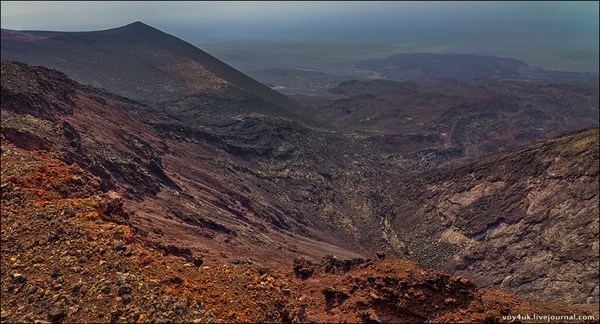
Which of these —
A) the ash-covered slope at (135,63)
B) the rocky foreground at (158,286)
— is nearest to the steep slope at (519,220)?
the rocky foreground at (158,286)

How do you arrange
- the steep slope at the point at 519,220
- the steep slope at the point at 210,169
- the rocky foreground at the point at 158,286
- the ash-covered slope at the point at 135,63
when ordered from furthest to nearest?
1. the ash-covered slope at the point at 135,63
2. the steep slope at the point at 519,220
3. the steep slope at the point at 210,169
4. the rocky foreground at the point at 158,286

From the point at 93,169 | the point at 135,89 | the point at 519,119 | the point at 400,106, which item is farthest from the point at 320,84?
the point at 93,169

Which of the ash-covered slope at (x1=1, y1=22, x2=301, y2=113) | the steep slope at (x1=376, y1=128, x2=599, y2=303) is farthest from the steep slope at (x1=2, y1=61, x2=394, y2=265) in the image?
the ash-covered slope at (x1=1, y1=22, x2=301, y2=113)

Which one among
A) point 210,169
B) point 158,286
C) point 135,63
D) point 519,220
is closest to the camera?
point 158,286

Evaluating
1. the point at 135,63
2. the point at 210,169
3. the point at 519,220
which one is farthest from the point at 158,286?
the point at 135,63

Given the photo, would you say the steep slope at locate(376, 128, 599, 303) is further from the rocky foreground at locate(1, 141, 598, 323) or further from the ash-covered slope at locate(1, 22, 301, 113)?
the ash-covered slope at locate(1, 22, 301, 113)

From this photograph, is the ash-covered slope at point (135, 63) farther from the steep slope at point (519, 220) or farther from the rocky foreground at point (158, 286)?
the rocky foreground at point (158, 286)

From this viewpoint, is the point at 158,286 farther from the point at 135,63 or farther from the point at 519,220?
the point at 135,63
